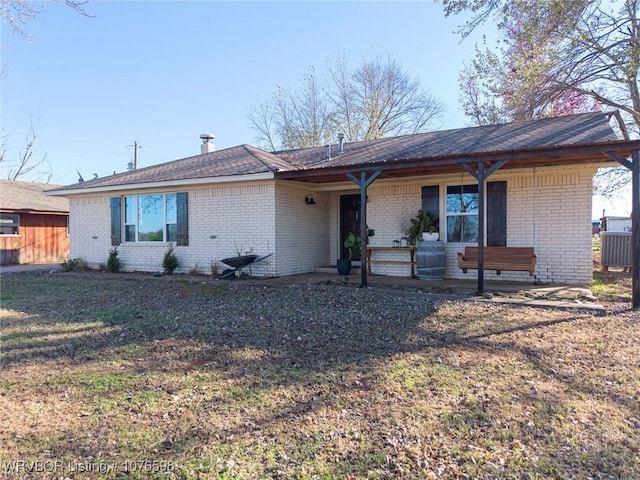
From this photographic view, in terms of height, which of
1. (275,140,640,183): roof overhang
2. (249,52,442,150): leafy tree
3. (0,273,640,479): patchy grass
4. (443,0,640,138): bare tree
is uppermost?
(249,52,442,150): leafy tree

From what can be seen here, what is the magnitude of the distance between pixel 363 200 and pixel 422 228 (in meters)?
2.06

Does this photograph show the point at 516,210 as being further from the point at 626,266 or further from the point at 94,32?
the point at 94,32

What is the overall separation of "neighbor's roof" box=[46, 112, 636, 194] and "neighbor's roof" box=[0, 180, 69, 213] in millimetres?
5548

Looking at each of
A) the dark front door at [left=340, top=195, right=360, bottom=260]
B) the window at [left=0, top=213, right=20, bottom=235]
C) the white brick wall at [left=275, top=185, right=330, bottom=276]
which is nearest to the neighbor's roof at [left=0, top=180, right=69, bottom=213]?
the window at [left=0, top=213, right=20, bottom=235]

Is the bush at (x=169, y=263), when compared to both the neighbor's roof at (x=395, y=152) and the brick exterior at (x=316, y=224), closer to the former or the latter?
the brick exterior at (x=316, y=224)

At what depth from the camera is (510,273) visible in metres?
9.41

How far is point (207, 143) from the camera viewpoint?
51.1ft

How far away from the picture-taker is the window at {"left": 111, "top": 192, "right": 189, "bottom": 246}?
1158 centimetres

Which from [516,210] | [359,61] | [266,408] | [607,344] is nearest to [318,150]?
[516,210]

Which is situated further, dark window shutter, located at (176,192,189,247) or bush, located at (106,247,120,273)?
bush, located at (106,247,120,273)

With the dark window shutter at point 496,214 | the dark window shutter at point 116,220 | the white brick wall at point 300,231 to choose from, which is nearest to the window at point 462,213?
the dark window shutter at point 496,214

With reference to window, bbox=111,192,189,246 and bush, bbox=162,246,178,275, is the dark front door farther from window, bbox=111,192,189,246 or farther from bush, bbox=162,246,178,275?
bush, bbox=162,246,178,275

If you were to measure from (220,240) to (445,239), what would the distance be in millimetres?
5818

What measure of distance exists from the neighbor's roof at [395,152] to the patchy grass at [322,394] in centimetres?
342
